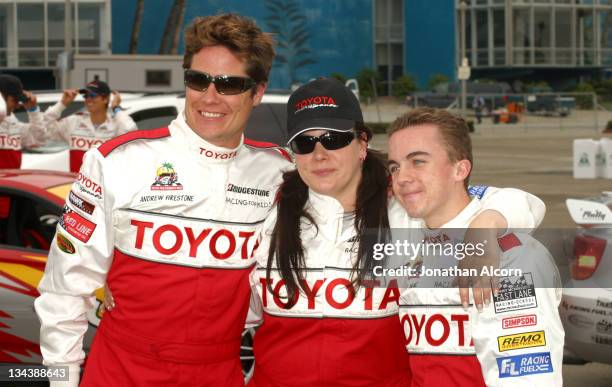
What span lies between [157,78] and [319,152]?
20.3 m

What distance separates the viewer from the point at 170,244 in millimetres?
3584

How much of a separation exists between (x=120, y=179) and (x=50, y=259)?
365 millimetres

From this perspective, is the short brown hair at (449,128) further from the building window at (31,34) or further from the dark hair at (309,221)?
the building window at (31,34)

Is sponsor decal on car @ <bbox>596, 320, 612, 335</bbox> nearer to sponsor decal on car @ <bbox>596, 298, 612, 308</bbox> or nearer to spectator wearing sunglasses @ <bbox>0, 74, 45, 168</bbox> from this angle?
sponsor decal on car @ <bbox>596, 298, 612, 308</bbox>

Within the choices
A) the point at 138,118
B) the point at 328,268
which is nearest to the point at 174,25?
the point at 138,118

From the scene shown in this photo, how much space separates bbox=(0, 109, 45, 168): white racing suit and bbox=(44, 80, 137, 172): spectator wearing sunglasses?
0.12 meters

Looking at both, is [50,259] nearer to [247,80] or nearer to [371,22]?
[247,80]

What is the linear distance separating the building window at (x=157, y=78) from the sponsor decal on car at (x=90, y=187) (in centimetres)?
1986

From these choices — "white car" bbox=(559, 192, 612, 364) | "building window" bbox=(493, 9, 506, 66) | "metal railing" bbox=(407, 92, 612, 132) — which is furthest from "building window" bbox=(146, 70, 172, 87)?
"building window" bbox=(493, 9, 506, 66)

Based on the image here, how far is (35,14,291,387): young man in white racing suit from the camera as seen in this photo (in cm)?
355

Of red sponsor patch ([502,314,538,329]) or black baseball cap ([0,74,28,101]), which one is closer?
red sponsor patch ([502,314,538,329])

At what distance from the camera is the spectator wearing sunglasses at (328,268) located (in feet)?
11.3

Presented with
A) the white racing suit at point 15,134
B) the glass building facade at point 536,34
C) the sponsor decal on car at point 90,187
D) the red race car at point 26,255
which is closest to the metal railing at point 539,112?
the glass building facade at point 536,34

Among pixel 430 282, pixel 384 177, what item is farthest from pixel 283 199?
pixel 430 282
